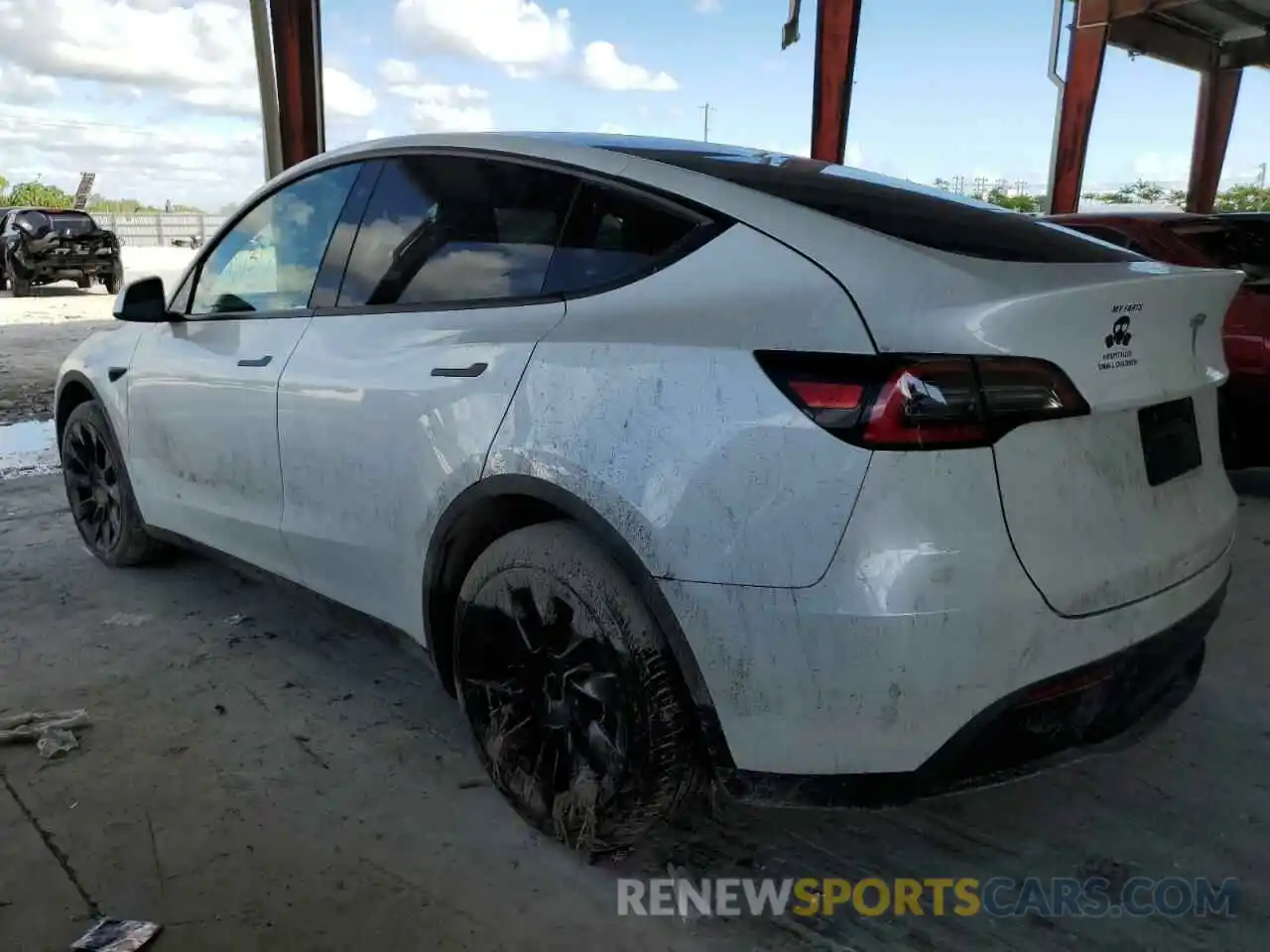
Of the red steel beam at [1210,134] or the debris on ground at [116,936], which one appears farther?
the red steel beam at [1210,134]

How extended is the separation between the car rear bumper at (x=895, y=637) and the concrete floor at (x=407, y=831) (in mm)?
515

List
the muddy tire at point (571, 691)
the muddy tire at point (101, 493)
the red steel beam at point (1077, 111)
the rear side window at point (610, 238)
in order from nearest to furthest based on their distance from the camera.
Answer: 1. the muddy tire at point (571, 691)
2. the rear side window at point (610, 238)
3. the muddy tire at point (101, 493)
4. the red steel beam at point (1077, 111)

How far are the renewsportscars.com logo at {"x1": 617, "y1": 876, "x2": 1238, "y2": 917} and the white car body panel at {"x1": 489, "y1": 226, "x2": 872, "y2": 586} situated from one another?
75 centimetres

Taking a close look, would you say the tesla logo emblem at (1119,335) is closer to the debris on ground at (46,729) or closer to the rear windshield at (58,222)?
the debris on ground at (46,729)

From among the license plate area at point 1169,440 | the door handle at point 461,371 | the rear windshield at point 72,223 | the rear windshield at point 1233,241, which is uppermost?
the rear windshield at point 72,223

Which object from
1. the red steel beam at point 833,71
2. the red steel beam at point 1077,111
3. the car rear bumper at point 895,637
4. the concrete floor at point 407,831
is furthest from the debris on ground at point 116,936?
the red steel beam at point 1077,111

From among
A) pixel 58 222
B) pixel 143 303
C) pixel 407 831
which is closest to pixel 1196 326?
pixel 407 831

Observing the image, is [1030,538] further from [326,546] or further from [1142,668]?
[326,546]

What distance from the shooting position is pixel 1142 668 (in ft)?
6.04

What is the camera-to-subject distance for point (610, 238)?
2.07 metres

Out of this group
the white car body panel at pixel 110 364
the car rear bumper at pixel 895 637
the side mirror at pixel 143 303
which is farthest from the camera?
the white car body panel at pixel 110 364

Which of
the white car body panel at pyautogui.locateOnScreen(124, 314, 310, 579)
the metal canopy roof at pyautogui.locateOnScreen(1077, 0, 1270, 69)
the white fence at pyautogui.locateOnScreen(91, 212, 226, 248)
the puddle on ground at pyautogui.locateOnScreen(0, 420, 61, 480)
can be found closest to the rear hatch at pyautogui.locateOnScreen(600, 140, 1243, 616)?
the white car body panel at pyautogui.locateOnScreen(124, 314, 310, 579)

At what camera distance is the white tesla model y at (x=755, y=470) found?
161 centimetres

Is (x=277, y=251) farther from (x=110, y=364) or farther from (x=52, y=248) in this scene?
(x=52, y=248)
